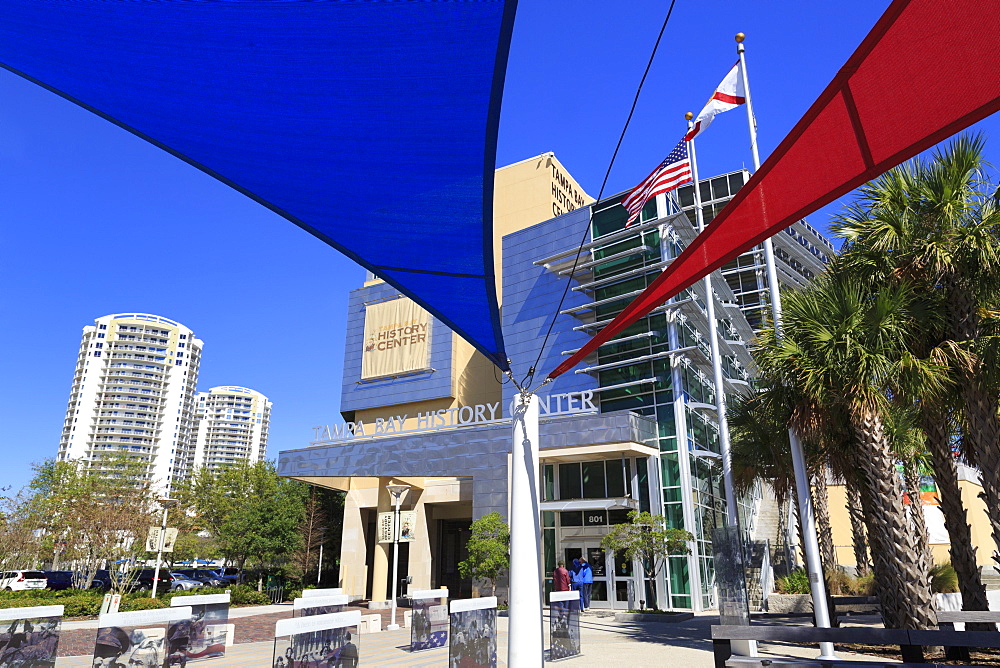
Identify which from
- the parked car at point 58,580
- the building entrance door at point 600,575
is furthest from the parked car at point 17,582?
the building entrance door at point 600,575

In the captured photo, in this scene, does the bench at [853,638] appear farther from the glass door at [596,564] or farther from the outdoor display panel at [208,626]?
the glass door at [596,564]

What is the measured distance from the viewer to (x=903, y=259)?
11.1 metres

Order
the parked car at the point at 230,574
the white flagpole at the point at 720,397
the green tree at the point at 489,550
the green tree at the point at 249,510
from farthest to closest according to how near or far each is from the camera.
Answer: the parked car at the point at 230,574 < the green tree at the point at 249,510 < the green tree at the point at 489,550 < the white flagpole at the point at 720,397

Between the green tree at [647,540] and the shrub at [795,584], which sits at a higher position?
the green tree at [647,540]

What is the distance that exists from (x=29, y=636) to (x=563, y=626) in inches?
315

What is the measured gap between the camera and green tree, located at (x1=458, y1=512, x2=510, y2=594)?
25.1 meters

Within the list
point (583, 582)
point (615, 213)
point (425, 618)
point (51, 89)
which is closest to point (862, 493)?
point (425, 618)

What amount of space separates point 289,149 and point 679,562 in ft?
79.0

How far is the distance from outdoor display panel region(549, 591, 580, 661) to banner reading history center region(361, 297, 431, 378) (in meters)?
30.0

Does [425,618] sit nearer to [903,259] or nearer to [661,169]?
[903,259]

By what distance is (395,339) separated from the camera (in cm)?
4303

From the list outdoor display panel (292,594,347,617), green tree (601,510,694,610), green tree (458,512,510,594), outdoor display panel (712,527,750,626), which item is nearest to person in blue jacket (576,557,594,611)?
green tree (601,510,694,610)

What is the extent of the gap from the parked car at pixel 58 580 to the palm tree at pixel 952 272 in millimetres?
38527

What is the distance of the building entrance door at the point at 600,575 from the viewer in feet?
84.9
